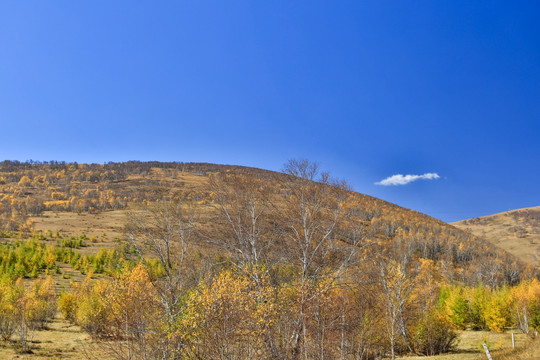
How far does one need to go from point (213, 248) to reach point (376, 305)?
14.7m

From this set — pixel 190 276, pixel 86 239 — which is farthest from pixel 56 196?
pixel 190 276

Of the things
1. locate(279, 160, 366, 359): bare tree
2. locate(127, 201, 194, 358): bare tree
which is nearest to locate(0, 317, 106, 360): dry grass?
locate(127, 201, 194, 358): bare tree

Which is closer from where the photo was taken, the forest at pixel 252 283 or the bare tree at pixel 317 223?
the forest at pixel 252 283

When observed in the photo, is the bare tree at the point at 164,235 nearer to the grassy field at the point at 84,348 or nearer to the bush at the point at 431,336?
the grassy field at the point at 84,348

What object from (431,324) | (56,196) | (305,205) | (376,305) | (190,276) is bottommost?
(431,324)

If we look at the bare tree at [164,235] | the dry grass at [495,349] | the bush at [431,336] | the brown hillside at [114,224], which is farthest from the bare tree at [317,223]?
the brown hillside at [114,224]

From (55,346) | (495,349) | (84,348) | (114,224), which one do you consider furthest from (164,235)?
(114,224)

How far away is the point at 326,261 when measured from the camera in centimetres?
2019

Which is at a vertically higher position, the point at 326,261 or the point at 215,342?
the point at 326,261

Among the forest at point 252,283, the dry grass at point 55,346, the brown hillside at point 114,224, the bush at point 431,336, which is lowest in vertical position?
the dry grass at point 55,346

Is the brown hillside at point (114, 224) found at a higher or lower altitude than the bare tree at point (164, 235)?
higher

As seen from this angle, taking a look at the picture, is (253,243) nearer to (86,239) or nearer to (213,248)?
(213,248)

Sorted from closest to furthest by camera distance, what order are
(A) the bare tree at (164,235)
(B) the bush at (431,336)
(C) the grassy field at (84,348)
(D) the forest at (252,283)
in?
(D) the forest at (252,283), (A) the bare tree at (164,235), (C) the grassy field at (84,348), (B) the bush at (431,336)

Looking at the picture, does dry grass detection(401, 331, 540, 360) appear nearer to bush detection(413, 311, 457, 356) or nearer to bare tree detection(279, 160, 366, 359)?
bush detection(413, 311, 457, 356)
